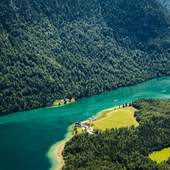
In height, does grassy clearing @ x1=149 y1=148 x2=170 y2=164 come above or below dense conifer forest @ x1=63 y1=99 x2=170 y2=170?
below

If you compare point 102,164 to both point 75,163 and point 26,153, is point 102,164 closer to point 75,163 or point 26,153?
point 75,163

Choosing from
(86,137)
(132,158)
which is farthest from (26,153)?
(132,158)

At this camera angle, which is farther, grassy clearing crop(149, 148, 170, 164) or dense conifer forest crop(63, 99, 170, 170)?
grassy clearing crop(149, 148, 170, 164)

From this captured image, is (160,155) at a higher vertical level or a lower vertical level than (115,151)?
lower

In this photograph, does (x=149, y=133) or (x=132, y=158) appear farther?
(x=149, y=133)

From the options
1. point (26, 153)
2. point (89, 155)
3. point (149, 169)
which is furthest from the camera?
point (26, 153)

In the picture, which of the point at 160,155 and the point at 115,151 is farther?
the point at 160,155

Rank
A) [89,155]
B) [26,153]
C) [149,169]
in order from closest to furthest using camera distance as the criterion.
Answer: [149,169]
[89,155]
[26,153]

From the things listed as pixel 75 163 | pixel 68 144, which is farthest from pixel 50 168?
pixel 68 144
